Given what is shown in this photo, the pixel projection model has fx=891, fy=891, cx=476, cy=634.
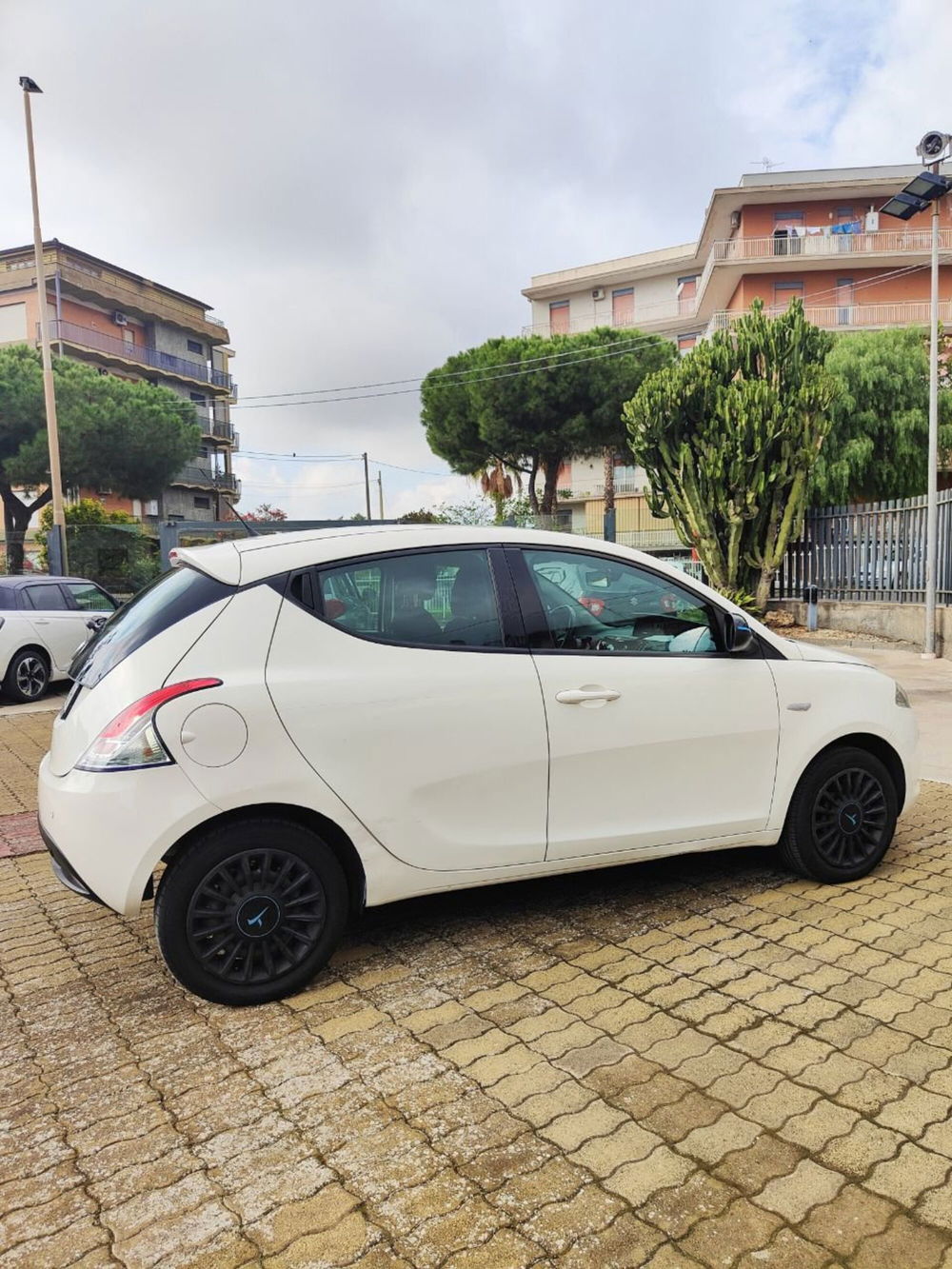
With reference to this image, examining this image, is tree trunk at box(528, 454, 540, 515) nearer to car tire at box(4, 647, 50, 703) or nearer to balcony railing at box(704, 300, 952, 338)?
balcony railing at box(704, 300, 952, 338)

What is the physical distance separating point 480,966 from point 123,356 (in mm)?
47871

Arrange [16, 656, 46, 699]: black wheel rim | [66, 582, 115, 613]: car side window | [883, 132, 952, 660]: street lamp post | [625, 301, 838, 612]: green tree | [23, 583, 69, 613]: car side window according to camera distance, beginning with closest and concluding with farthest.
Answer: [16, 656, 46, 699]: black wheel rim → [23, 583, 69, 613]: car side window → [66, 582, 115, 613]: car side window → [883, 132, 952, 660]: street lamp post → [625, 301, 838, 612]: green tree

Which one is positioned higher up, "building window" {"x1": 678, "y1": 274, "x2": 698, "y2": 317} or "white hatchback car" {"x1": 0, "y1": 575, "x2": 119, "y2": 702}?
"building window" {"x1": 678, "y1": 274, "x2": 698, "y2": 317}

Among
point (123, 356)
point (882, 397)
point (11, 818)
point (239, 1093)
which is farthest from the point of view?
point (123, 356)

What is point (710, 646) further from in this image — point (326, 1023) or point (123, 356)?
point (123, 356)

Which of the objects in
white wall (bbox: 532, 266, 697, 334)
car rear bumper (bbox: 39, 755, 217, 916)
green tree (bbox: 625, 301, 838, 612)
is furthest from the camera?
white wall (bbox: 532, 266, 697, 334)

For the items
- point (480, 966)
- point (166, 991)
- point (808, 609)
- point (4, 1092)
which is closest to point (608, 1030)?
point (480, 966)

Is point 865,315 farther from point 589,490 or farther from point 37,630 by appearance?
point 37,630

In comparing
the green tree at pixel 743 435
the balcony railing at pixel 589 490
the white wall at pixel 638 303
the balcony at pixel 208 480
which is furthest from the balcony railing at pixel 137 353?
the green tree at pixel 743 435

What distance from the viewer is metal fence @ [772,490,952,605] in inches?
550

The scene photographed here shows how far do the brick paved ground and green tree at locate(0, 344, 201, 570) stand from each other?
31.1m

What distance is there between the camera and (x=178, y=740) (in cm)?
281

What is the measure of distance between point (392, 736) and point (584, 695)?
0.77m

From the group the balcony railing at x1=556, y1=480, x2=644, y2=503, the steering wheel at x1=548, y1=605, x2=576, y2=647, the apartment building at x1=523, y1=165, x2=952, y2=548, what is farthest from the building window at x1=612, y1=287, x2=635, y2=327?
the steering wheel at x1=548, y1=605, x2=576, y2=647
